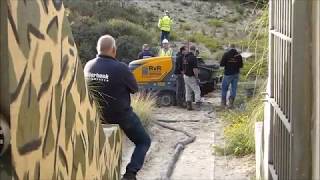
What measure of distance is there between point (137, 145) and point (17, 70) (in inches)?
182

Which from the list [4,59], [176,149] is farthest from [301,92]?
[176,149]

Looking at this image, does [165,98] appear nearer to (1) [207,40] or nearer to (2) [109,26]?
(2) [109,26]

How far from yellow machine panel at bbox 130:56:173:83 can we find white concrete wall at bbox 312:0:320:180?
13377 millimetres

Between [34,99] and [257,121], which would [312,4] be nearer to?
[34,99]

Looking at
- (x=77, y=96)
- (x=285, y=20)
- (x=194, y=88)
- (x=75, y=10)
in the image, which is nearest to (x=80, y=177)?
(x=77, y=96)

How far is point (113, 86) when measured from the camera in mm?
7699

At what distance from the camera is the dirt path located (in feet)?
32.5

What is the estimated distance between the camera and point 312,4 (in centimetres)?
398

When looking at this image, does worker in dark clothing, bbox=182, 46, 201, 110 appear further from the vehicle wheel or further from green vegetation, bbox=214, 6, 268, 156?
green vegetation, bbox=214, 6, 268, 156

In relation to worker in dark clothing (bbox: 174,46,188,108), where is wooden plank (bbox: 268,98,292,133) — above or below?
above

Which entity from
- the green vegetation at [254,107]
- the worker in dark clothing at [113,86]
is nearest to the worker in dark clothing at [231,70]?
the green vegetation at [254,107]

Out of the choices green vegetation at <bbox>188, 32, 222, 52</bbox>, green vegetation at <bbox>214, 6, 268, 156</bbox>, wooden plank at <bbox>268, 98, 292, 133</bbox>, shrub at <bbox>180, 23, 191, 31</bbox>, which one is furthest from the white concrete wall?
shrub at <bbox>180, 23, 191, 31</bbox>

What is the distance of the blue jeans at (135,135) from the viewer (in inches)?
309

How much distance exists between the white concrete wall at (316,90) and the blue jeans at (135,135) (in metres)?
4.11
